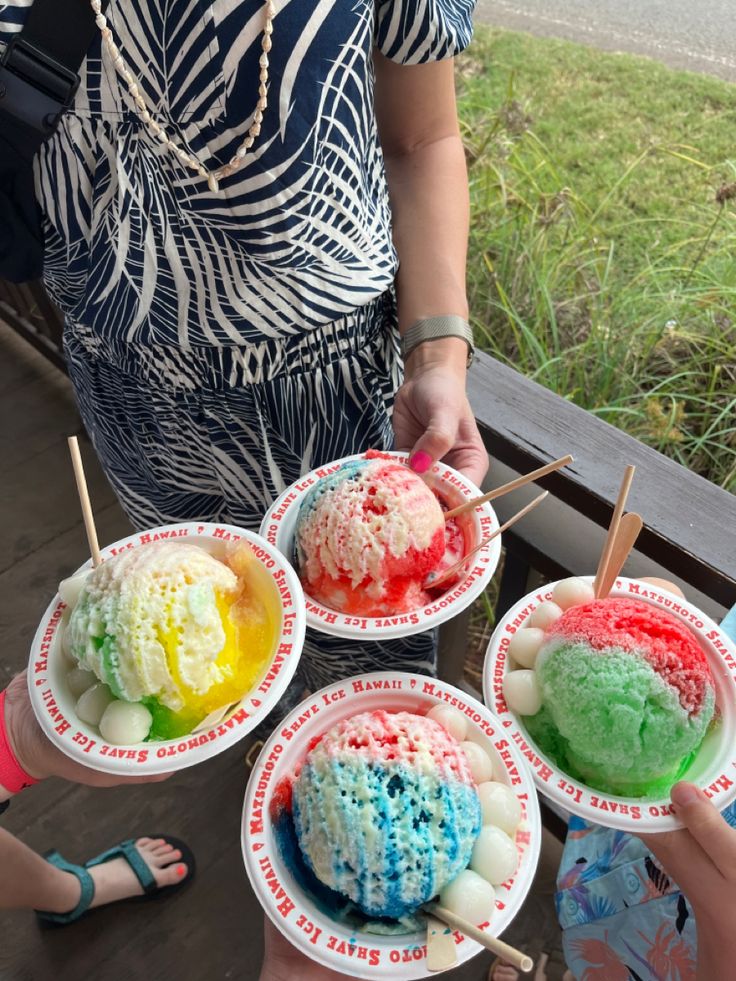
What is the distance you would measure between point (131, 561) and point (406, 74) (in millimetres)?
1038

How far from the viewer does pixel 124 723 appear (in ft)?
3.48

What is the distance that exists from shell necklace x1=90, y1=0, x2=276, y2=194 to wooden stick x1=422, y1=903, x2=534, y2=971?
109 centimetres

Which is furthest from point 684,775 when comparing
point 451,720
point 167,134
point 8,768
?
Answer: point 167,134

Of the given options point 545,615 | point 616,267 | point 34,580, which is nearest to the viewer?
point 545,615

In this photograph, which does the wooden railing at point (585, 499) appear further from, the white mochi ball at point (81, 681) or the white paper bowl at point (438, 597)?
the white mochi ball at point (81, 681)

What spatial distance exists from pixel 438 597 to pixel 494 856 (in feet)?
1.48

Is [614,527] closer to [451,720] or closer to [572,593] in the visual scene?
[572,593]

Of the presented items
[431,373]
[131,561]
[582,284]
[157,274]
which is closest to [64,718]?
[131,561]

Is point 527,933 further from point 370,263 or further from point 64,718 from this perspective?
point 370,263

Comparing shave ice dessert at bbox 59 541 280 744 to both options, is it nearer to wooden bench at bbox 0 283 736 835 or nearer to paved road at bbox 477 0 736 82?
wooden bench at bbox 0 283 736 835

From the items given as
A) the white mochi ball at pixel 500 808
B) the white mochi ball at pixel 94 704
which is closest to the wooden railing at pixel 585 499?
the white mochi ball at pixel 500 808

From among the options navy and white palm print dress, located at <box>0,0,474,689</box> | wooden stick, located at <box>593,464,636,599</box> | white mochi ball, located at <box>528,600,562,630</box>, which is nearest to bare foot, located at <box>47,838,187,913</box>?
navy and white palm print dress, located at <box>0,0,474,689</box>

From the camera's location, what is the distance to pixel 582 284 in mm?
2816

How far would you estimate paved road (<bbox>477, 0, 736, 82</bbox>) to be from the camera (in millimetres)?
4434
